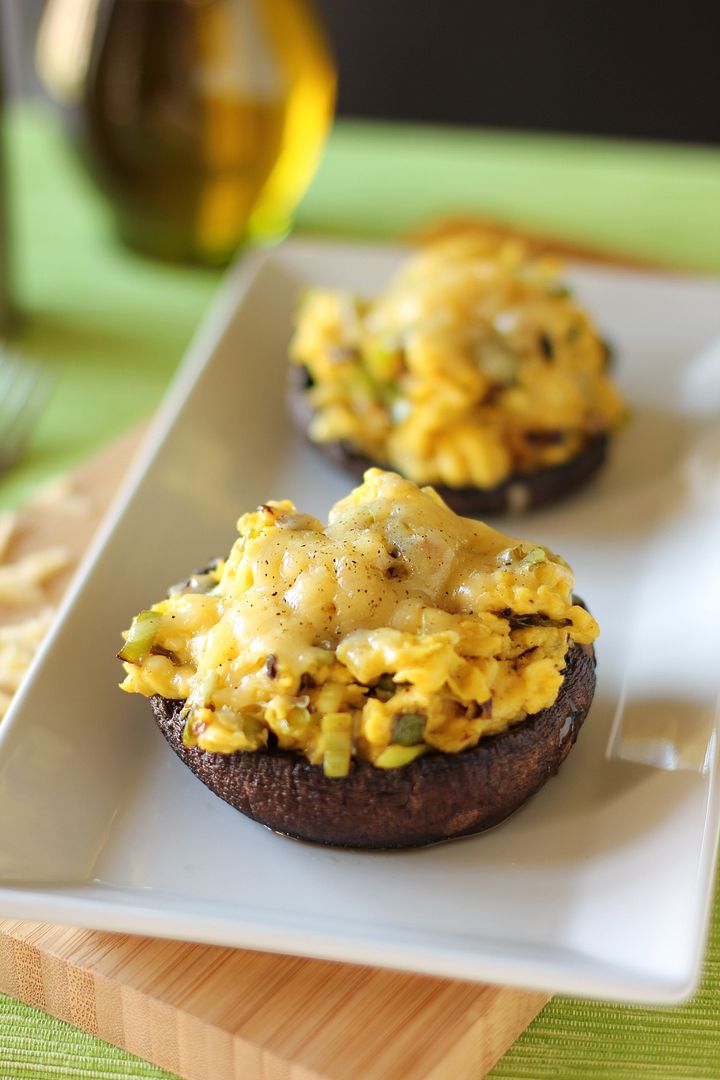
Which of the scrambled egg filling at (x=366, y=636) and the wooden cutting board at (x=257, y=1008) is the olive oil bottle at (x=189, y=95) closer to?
the scrambled egg filling at (x=366, y=636)

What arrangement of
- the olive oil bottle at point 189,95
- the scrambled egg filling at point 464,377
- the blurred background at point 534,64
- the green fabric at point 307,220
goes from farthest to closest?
the blurred background at point 534,64 < the green fabric at point 307,220 < the olive oil bottle at point 189,95 < the scrambled egg filling at point 464,377

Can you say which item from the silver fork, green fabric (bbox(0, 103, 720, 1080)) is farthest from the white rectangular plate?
green fabric (bbox(0, 103, 720, 1080))

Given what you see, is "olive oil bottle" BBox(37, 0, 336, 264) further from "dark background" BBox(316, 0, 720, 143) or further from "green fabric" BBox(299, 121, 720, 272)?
"dark background" BBox(316, 0, 720, 143)

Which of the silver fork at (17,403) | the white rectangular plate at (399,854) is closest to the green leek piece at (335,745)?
the white rectangular plate at (399,854)

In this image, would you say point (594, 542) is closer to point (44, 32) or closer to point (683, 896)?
point (683, 896)

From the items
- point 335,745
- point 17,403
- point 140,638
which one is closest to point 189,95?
point 17,403

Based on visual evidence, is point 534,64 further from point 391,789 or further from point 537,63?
point 391,789
